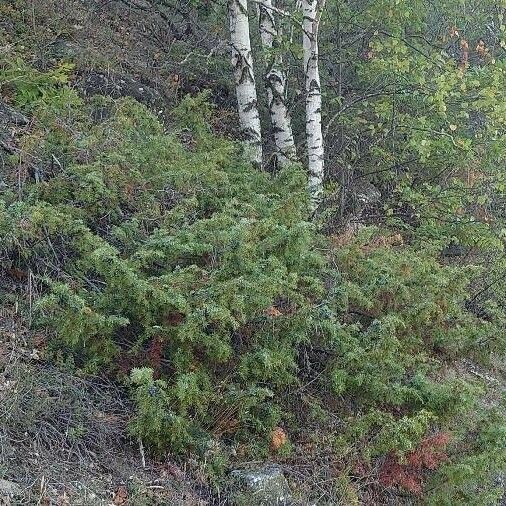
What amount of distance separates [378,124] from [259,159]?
1965 mm

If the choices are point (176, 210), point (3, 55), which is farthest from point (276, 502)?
point (3, 55)

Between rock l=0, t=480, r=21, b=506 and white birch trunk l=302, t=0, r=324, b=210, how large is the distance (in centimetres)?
510

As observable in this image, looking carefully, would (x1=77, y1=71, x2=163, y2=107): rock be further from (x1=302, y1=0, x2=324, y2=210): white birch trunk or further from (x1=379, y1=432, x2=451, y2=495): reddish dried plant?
(x1=379, y1=432, x2=451, y2=495): reddish dried plant

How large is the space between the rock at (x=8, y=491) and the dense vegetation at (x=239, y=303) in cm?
78

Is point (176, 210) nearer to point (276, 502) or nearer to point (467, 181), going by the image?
point (276, 502)

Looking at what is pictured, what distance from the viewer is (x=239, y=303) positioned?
4293 mm

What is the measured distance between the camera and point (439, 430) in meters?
4.88

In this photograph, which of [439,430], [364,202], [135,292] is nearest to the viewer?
[135,292]

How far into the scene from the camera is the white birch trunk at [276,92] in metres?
8.27

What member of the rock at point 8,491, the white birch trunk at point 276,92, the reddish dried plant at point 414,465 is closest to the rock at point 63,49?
the white birch trunk at point 276,92

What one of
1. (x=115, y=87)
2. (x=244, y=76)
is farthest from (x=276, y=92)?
(x=115, y=87)

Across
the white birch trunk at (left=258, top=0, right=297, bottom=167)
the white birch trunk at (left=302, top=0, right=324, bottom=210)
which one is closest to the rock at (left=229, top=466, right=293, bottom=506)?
the white birch trunk at (left=302, top=0, right=324, bottom=210)

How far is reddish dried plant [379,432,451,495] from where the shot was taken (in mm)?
4422

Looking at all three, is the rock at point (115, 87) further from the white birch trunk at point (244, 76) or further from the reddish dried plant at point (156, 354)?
the reddish dried plant at point (156, 354)
